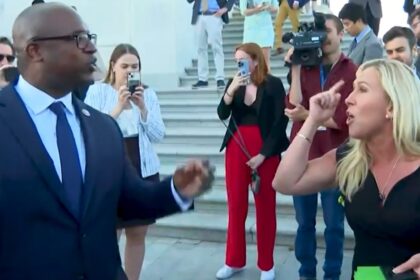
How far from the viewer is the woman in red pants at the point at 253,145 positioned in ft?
15.3

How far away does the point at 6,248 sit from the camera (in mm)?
1872

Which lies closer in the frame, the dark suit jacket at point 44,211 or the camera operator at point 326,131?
the dark suit jacket at point 44,211

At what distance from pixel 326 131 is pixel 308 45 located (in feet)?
2.11

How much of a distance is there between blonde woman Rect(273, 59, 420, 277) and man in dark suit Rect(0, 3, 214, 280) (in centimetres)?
78

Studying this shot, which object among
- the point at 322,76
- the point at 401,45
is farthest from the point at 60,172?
the point at 401,45

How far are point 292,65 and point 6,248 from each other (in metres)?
2.92

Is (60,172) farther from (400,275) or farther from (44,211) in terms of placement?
(400,275)

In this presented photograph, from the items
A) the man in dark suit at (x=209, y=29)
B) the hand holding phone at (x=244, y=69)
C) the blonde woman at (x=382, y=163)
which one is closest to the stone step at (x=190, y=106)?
the man in dark suit at (x=209, y=29)

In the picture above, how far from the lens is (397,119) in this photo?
2490mm

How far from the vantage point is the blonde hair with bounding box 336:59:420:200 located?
2.49 meters

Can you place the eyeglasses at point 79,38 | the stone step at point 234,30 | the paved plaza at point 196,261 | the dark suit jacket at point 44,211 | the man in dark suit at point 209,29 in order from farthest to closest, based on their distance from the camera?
1. the stone step at point 234,30
2. the man in dark suit at point 209,29
3. the paved plaza at point 196,261
4. the eyeglasses at point 79,38
5. the dark suit jacket at point 44,211

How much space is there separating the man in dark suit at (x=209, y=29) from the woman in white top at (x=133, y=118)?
4421mm

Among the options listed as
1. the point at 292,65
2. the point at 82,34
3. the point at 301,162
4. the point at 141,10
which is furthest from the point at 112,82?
the point at 141,10

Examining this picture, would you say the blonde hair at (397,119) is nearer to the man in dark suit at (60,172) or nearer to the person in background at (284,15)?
the man in dark suit at (60,172)
